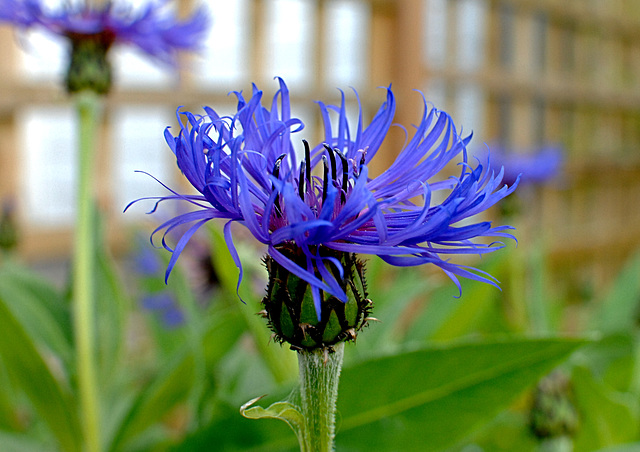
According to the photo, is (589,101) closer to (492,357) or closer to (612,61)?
(612,61)

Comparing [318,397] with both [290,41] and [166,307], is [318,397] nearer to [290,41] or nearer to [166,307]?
[166,307]

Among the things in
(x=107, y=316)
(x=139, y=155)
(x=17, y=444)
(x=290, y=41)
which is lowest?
(x=17, y=444)

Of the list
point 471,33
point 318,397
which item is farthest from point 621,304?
point 471,33

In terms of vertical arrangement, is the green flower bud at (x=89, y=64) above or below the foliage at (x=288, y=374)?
above

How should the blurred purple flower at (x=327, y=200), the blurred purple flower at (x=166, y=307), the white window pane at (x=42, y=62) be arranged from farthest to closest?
the white window pane at (x=42, y=62), the blurred purple flower at (x=166, y=307), the blurred purple flower at (x=327, y=200)

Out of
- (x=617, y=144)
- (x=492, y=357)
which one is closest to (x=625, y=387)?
(x=492, y=357)

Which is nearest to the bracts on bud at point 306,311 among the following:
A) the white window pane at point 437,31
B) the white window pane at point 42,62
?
the white window pane at point 42,62

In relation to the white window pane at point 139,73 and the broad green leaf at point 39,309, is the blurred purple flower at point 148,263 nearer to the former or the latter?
the broad green leaf at point 39,309

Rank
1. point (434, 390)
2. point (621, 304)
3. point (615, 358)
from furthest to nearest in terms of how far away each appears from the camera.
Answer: point (621, 304), point (615, 358), point (434, 390)
